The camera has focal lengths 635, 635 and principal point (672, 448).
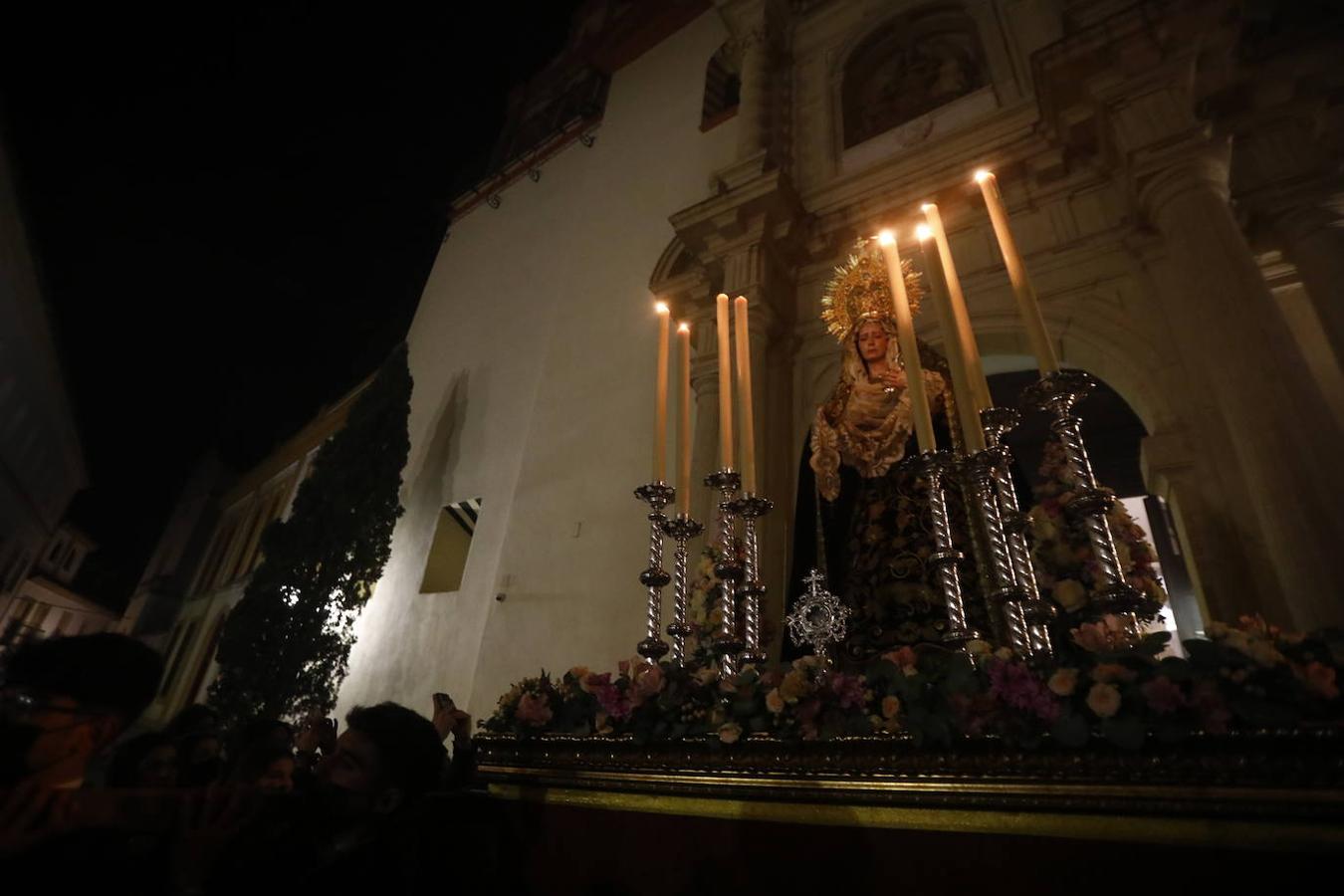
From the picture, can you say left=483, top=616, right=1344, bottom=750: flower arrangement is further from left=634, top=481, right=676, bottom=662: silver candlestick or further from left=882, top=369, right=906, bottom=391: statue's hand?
left=882, top=369, right=906, bottom=391: statue's hand

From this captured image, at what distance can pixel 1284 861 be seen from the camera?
99cm

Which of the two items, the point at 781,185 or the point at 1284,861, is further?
the point at 781,185

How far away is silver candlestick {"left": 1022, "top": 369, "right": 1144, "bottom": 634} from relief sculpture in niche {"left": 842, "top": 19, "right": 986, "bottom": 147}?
447 centimetres

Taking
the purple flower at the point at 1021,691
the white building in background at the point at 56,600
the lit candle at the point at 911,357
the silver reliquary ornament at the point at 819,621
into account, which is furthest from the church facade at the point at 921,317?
the white building in background at the point at 56,600

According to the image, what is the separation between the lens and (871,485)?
9.83 ft

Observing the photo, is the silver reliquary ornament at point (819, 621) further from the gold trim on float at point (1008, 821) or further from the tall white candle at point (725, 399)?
the gold trim on float at point (1008, 821)

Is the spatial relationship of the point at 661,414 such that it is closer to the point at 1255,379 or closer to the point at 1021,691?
the point at 1021,691

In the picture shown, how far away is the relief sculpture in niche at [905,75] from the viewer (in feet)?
17.5

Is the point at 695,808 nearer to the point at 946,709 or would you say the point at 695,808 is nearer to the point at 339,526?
the point at 946,709

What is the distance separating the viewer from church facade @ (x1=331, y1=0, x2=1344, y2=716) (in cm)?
264

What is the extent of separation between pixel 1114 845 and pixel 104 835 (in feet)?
5.64

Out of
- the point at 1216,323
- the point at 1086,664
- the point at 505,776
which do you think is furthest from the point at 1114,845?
the point at 1216,323

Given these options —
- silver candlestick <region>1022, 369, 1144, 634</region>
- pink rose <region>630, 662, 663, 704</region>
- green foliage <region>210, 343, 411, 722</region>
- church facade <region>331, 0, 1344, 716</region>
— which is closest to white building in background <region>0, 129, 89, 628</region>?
green foliage <region>210, 343, 411, 722</region>

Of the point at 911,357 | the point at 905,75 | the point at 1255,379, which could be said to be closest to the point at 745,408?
the point at 911,357
